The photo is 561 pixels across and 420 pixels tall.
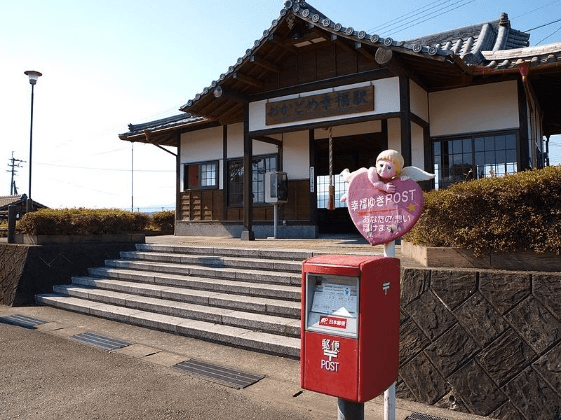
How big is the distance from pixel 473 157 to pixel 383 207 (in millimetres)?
7278

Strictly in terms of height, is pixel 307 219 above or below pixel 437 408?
above

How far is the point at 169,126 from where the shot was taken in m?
14.4

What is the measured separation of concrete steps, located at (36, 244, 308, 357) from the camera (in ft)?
18.5

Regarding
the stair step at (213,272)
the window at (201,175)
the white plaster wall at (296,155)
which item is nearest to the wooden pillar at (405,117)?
the stair step at (213,272)

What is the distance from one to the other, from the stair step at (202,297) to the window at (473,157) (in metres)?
5.94

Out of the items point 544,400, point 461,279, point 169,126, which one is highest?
point 169,126

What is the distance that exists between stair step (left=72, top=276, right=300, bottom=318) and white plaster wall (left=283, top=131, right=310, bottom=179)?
5.94 meters

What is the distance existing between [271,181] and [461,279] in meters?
8.28

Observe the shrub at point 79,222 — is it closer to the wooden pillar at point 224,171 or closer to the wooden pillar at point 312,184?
the wooden pillar at point 224,171

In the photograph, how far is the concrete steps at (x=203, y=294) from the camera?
5644 millimetres

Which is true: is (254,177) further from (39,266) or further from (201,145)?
(39,266)

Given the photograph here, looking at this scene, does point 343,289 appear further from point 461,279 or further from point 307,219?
point 307,219

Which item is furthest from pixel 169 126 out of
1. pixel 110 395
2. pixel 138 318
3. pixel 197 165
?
pixel 110 395

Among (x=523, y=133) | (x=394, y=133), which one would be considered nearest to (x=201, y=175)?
(x=394, y=133)
